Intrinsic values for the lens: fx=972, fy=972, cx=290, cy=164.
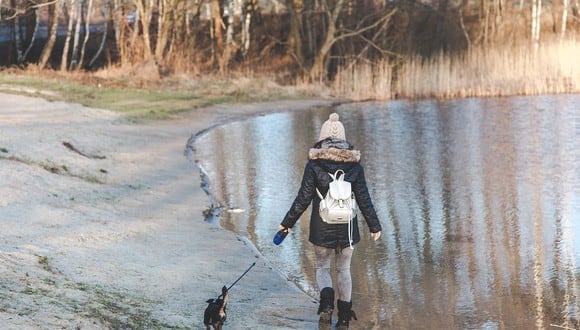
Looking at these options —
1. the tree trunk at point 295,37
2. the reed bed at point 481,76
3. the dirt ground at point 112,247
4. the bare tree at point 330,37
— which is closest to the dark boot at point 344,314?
the dirt ground at point 112,247

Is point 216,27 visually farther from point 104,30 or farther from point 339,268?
point 339,268

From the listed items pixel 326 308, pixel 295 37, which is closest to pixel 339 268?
pixel 326 308

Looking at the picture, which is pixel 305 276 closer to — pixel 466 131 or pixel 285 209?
pixel 285 209

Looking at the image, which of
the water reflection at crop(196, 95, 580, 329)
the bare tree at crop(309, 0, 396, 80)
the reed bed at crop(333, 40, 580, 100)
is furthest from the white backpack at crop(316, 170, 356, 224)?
the bare tree at crop(309, 0, 396, 80)

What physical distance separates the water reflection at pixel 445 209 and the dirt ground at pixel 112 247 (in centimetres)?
59

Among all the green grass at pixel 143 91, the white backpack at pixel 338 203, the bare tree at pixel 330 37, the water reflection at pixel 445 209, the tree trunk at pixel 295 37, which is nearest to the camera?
the white backpack at pixel 338 203

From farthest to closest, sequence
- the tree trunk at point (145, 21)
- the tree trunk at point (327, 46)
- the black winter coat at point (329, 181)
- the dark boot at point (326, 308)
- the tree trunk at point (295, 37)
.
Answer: the tree trunk at point (295, 37), the tree trunk at point (327, 46), the tree trunk at point (145, 21), the dark boot at point (326, 308), the black winter coat at point (329, 181)

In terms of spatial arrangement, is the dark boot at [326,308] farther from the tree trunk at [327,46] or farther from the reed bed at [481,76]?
the tree trunk at [327,46]

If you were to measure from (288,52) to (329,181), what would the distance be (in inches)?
1343

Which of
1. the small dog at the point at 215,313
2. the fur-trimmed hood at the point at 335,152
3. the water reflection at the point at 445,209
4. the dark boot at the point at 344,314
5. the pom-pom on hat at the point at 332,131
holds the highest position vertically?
the pom-pom on hat at the point at 332,131

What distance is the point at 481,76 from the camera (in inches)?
1289

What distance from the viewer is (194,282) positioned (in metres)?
8.64

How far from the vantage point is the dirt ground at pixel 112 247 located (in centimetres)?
717

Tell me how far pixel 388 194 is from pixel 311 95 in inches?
756
